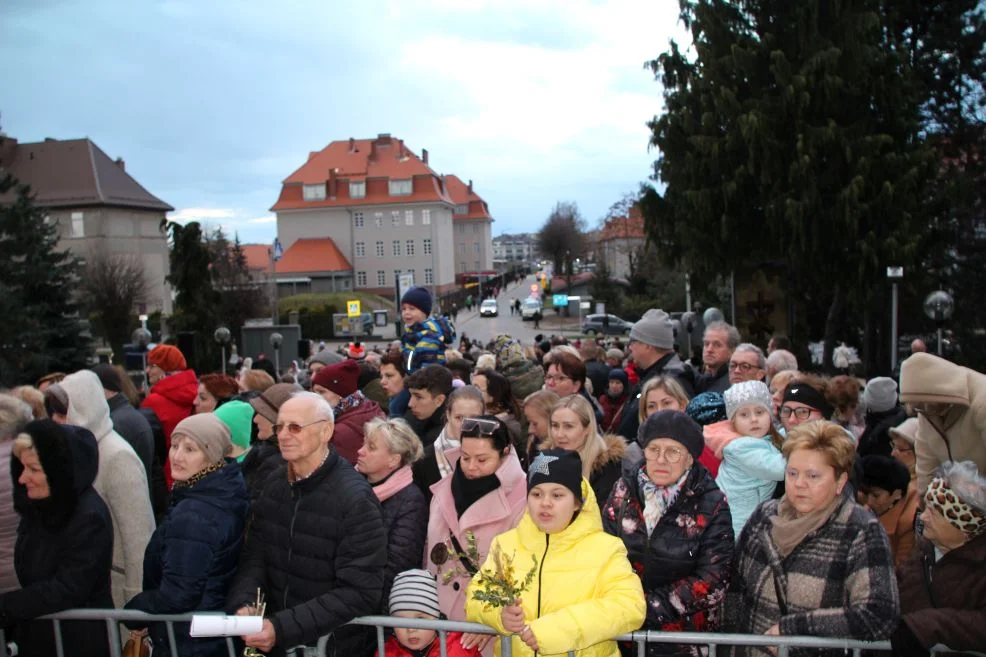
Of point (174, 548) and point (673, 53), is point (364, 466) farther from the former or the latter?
point (673, 53)

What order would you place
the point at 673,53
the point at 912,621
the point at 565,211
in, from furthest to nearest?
the point at 565,211, the point at 673,53, the point at 912,621

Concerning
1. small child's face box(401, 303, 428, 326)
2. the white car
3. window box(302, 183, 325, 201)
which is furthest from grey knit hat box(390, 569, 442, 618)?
window box(302, 183, 325, 201)

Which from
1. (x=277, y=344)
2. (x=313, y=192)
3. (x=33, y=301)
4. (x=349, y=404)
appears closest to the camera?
(x=349, y=404)

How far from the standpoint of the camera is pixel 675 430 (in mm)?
3617

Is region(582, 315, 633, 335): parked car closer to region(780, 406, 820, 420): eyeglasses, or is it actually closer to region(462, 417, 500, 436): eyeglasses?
region(780, 406, 820, 420): eyeglasses

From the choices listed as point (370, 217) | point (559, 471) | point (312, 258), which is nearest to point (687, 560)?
point (559, 471)

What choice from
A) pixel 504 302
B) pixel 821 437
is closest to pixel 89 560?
pixel 821 437

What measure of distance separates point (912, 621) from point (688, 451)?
113 centimetres

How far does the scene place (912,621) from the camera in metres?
2.95

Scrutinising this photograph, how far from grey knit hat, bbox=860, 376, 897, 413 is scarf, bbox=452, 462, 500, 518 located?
4000 mm

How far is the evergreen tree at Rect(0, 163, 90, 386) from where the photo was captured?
891 inches

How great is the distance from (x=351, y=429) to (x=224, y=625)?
2192mm

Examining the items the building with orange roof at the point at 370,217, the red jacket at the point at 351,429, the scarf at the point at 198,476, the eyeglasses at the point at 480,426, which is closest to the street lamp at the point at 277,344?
the red jacket at the point at 351,429

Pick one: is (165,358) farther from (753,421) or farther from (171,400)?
(753,421)
